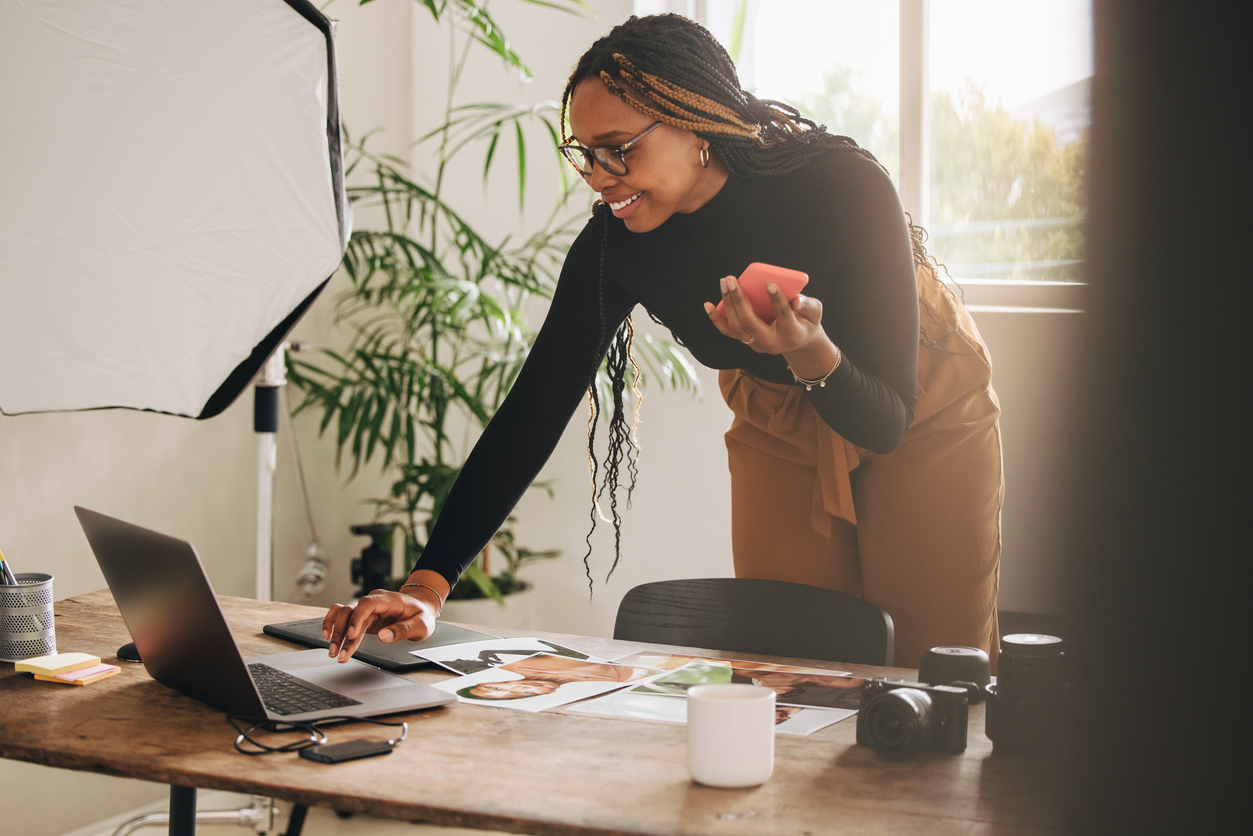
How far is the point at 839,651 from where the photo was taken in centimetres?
125

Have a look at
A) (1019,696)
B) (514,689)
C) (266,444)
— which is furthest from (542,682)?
(266,444)

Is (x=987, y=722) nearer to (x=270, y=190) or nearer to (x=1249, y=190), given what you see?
(x=1249, y=190)

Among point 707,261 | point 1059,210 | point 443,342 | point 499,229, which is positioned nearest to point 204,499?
point 443,342

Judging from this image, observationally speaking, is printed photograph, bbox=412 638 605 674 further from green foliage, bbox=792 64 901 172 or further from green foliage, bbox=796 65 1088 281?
green foliage, bbox=792 64 901 172

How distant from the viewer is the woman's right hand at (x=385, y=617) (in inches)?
42.1

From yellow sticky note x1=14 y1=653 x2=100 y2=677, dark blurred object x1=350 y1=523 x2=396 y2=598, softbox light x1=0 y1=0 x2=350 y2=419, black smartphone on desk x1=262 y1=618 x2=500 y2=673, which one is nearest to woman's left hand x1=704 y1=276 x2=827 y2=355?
black smartphone on desk x1=262 y1=618 x2=500 y2=673

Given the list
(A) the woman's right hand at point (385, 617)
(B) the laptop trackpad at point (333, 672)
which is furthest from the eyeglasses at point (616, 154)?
(B) the laptop trackpad at point (333, 672)

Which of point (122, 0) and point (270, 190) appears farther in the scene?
point (270, 190)

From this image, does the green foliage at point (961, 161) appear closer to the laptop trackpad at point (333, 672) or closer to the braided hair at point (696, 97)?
the braided hair at point (696, 97)

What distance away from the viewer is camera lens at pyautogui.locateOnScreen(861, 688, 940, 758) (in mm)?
808

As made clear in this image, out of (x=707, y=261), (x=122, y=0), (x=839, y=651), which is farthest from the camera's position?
(x=122, y=0)

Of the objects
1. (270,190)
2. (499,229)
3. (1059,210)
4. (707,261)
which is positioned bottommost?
(1059,210)

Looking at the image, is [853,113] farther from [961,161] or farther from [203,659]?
[203,659]

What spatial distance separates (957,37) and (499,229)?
136 cm
